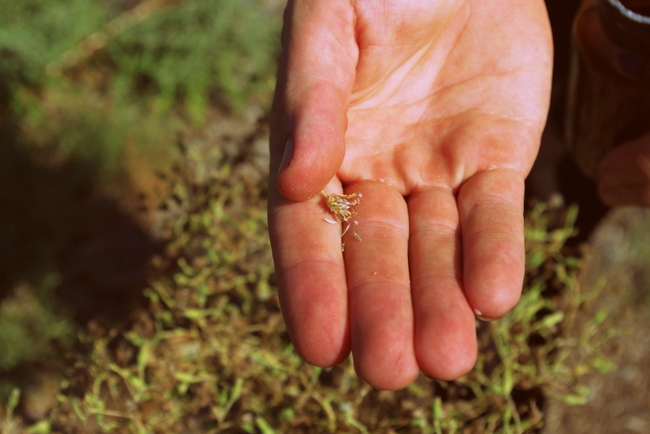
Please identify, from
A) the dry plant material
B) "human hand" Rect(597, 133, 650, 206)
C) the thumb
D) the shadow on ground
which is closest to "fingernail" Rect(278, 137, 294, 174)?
the thumb

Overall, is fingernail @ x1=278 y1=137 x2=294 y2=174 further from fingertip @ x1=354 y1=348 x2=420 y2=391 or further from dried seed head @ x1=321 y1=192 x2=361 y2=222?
fingertip @ x1=354 y1=348 x2=420 y2=391

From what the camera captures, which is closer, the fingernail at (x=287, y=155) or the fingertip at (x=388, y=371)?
the fingertip at (x=388, y=371)

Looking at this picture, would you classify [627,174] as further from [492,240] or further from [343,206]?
[343,206]

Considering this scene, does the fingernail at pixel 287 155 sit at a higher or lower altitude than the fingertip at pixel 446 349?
higher

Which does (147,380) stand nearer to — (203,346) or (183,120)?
(203,346)

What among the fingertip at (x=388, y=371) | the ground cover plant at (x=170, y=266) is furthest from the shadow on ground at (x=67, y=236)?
the fingertip at (x=388, y=371)

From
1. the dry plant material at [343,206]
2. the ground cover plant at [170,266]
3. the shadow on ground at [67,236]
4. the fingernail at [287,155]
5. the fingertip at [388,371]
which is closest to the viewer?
the fingertip at [388,371]

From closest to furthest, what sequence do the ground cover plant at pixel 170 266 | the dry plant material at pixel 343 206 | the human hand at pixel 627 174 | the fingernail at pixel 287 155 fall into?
1. the fingernail at pixel 287 155
2. the dry plant material at pixel 343 206
3. the ground cover plant at pixel 170 266
4. the human hand at pixel 627 174

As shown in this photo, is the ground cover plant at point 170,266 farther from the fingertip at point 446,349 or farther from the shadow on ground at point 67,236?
the fingertip at point 446,349
